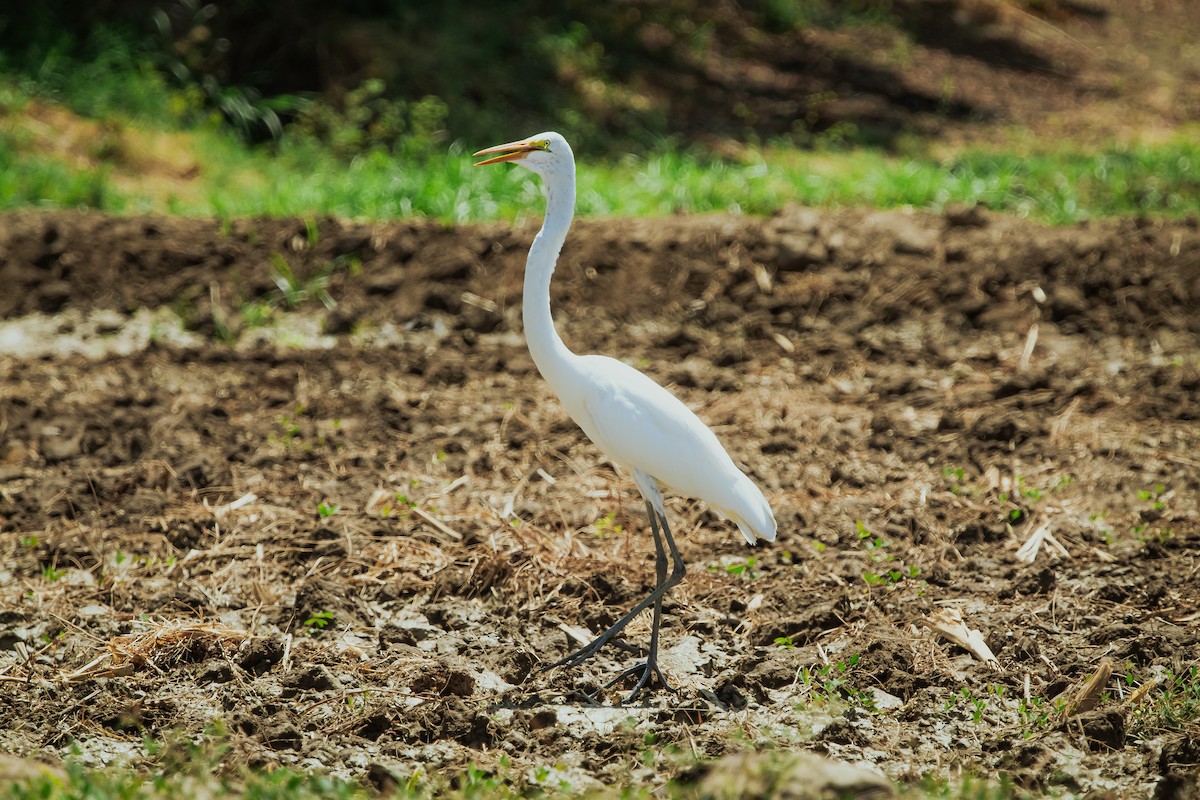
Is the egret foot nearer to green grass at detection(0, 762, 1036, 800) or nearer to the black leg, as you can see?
the black leg

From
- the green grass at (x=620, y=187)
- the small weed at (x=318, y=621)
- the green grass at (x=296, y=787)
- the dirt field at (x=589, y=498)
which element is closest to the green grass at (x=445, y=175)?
the green grass at (x=620, y=187)

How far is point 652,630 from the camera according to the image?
434 cm

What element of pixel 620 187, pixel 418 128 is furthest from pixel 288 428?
pixel 418 128

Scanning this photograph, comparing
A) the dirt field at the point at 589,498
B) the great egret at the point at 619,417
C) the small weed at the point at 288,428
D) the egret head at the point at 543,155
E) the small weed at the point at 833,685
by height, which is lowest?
the small weed at the point at 288,428

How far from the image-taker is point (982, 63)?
1617 cm

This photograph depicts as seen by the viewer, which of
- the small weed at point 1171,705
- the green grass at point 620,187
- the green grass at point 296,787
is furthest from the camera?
the green grass at point 620,187

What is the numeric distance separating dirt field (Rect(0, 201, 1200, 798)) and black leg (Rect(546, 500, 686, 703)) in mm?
86

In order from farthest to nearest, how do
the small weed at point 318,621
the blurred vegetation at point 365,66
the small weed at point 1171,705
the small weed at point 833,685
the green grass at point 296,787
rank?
the blurred vegetation at point 365,66 < the small weed at point 318,621 < the small weed at point 833,685 < the small weed at point 1171,705 < the green grass at point 296,787

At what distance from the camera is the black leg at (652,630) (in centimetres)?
423

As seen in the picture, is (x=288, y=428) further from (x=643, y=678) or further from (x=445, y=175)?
(x=445, y=175)

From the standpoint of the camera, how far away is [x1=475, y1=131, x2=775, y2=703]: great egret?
423cm

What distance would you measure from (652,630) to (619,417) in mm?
818

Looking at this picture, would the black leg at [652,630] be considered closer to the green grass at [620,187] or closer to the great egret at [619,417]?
the great egret at [619,417]

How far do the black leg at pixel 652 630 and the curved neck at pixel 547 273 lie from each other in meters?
0.74
